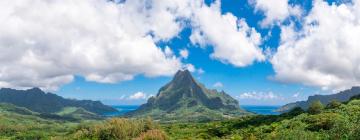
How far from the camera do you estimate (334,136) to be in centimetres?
7300

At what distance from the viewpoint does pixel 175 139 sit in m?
190

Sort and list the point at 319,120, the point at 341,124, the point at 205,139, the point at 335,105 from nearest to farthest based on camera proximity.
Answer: the point at 341,124 < the point at 319,120 < the point at 335,105 < the point at 205,139

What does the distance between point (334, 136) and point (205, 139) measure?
113m

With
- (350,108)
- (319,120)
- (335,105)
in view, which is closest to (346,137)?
(319,120)

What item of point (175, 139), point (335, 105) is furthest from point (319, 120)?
point (175, 139)

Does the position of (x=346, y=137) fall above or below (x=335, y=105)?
below

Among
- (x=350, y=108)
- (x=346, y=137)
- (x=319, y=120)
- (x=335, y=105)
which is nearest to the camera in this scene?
(x=346, y=137)

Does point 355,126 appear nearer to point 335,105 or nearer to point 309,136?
point 309,136

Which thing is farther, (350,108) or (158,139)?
(158,139)

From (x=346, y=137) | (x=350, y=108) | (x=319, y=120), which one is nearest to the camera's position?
(x=346, y=137)

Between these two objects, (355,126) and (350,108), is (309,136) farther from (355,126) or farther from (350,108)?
(350,108)

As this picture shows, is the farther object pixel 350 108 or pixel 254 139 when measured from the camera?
pixel 350 108

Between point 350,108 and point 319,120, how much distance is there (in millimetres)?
21987

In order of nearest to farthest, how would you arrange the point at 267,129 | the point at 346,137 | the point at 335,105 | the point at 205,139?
the point at 346,137
the point at 267,129
the point at 335,105
the point at 205,139
